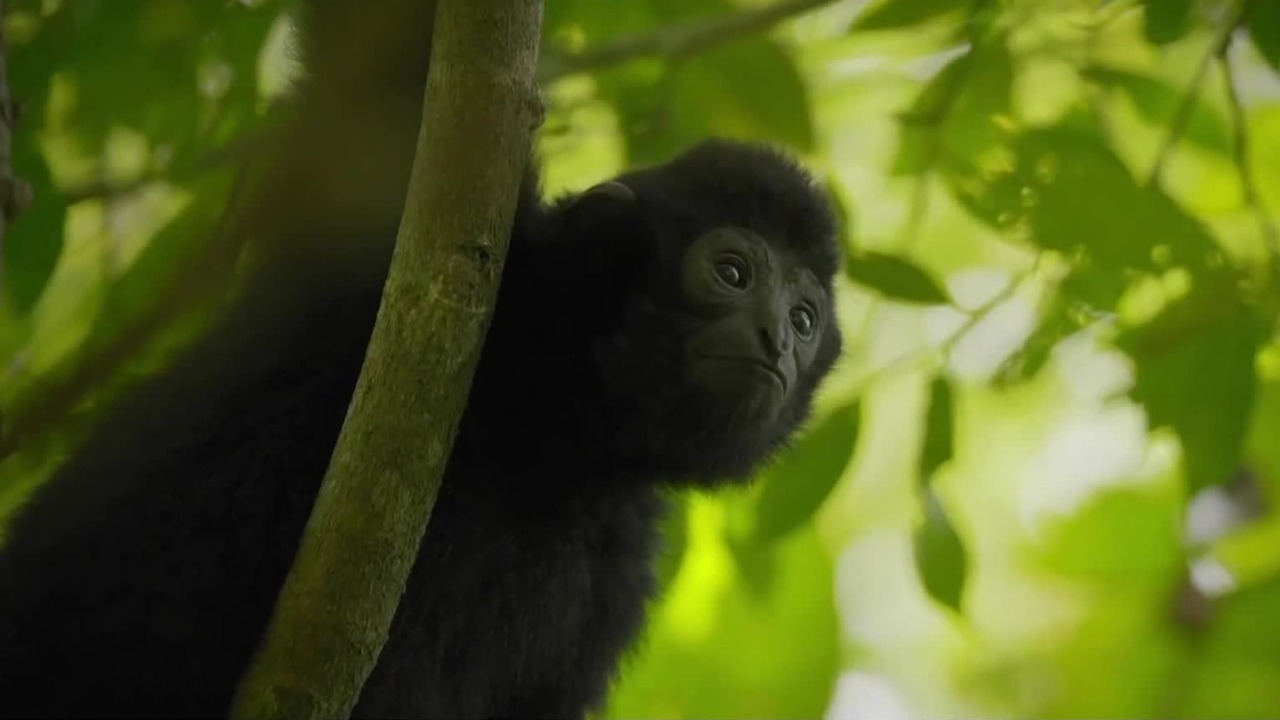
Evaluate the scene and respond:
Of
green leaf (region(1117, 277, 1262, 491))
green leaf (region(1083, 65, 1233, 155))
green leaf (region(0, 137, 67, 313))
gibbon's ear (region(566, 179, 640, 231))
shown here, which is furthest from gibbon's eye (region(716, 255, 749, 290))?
green leaf (region(0, 137, 67, 313))

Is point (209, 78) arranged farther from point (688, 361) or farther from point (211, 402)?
point (688, 361)

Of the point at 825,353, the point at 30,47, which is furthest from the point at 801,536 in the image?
the point at 30,47

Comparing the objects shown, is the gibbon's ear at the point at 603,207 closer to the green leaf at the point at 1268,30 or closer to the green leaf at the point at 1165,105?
the green leaf at the point at 1165,105

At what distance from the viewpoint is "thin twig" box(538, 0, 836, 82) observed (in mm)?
4141

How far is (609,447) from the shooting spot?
3.77 meters

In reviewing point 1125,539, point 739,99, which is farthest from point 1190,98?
point 1125,539

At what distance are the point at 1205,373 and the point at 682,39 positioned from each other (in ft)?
4.75

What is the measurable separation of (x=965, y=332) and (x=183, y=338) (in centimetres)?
180

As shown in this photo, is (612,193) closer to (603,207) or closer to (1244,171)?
(603,207)

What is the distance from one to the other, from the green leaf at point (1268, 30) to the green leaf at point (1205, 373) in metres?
0.46

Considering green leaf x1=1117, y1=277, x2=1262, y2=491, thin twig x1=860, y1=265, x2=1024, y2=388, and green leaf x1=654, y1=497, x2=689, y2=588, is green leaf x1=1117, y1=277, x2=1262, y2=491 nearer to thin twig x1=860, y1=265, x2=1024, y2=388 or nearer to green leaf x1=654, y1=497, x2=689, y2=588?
thin twig x1=860, y1=265, x2=1024, y2=388

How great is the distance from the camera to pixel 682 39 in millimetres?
4141

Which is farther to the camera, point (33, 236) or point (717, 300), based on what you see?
point (717, 300)

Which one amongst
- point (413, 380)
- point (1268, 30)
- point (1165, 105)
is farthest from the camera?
point (1165, 105)
